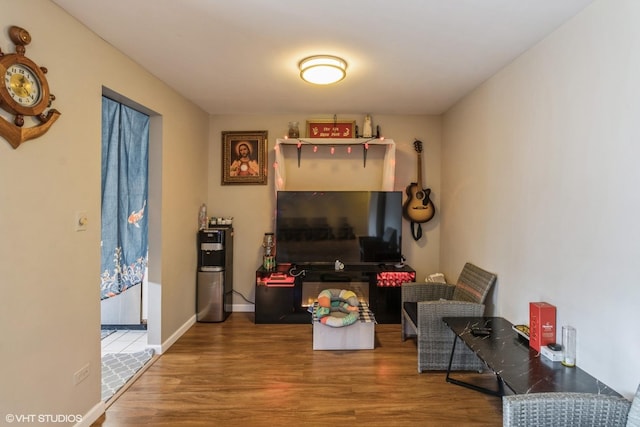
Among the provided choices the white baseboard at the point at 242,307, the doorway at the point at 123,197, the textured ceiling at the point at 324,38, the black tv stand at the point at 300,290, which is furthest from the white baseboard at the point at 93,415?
the textured ceiling at the point at 324,38

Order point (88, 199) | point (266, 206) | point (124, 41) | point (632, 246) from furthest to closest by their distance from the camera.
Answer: point (266, 206)
point (124, 41)
point (88, 199)
point (632, 246)

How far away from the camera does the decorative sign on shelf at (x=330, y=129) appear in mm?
4121

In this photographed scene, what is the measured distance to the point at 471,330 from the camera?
2391 mm

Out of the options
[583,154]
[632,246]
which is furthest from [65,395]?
[583,154]

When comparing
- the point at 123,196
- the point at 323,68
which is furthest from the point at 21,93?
the point at 323,68

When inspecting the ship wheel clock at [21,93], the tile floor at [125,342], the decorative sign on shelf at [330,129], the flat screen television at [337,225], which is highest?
the decorative sign on shelf at [330,129]

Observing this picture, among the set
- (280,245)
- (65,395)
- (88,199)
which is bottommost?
(65,395)

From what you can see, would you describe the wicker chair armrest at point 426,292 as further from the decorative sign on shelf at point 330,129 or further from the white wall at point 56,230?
the white wall at point 56,230

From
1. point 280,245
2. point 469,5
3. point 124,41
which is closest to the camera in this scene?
point 469,5

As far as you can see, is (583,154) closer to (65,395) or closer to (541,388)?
(541,388)

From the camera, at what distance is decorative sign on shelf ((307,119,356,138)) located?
162 inches

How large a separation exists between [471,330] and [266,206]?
2753 millimetres

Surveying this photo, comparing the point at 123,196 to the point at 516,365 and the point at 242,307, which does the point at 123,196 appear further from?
the point at 516,365

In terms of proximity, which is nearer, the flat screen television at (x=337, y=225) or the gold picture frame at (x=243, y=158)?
the flat screen television at (x=337, y=225)
